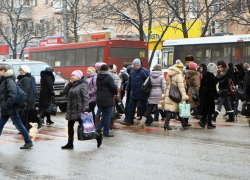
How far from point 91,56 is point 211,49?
688cm

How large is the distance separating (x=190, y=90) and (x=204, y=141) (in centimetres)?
288

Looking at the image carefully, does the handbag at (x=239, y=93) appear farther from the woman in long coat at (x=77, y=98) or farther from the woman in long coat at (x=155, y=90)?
the woman in long coat at (x=77, y=98)

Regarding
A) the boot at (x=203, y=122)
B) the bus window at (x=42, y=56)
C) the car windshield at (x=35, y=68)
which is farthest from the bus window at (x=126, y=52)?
the boot at (x=203, y=122)

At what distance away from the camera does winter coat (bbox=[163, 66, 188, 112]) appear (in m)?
13.9

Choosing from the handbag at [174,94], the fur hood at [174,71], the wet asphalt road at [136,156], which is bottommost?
the wet asphalt road at [136,156]

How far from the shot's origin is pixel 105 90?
12617 millimetres

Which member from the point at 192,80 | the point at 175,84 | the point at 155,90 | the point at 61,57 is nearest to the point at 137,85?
the point at 155,90

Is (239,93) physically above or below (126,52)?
below

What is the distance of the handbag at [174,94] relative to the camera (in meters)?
14.0

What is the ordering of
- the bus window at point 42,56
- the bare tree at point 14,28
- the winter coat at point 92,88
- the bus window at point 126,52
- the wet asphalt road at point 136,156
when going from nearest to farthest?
the wet asphalt road at point 136,156, the winter coat at point 92,88, the bus window at point 126,52, the bus window at point 42,56, the bare tree at point 14,28

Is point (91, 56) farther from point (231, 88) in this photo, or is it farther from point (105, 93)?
point (105, 93)

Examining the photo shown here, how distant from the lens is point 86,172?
8.62 meters

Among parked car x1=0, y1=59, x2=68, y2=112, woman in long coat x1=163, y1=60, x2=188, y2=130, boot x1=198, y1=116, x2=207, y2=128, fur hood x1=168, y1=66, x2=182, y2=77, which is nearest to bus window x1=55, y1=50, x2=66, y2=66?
parked car x1=0, y1=59, x2=68, y2=112

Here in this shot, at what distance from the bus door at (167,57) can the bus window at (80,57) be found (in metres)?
4.41
